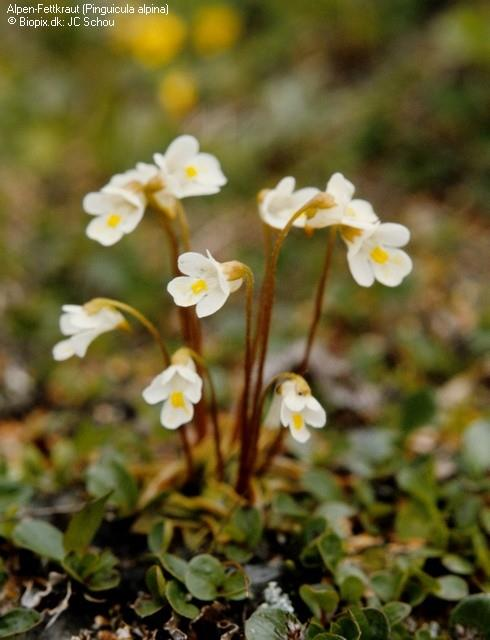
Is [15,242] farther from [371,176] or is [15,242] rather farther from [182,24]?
[182,24]

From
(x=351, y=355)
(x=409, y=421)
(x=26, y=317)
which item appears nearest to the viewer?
(x=409, y=421)

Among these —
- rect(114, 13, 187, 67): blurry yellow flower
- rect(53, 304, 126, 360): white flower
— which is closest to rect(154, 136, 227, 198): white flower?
rect(53, 304, 126, 360): white flower

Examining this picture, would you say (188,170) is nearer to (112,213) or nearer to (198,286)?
(112,213)

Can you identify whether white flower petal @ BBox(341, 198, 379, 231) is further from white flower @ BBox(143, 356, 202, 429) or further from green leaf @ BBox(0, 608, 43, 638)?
green leaf @ BBox(0, 608, 43, 638)

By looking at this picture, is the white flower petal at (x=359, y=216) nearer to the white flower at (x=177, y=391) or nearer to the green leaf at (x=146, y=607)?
the white flower at (x=177, y=391)

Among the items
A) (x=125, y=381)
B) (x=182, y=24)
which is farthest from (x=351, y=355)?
(x=182, y=24)

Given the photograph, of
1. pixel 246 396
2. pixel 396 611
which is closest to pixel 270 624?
pixel 396 611
